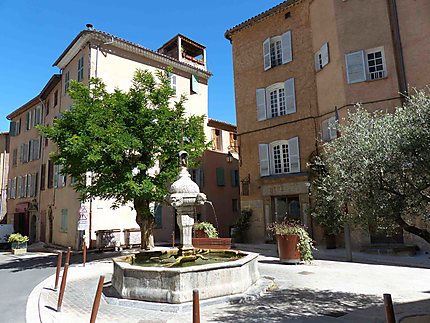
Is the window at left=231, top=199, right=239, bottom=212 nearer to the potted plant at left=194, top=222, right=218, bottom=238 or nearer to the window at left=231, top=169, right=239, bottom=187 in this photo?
the window at left=231, top=169, right=239, bottom=187

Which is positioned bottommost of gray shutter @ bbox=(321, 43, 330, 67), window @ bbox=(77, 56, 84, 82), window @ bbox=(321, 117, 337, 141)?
window @ bbox=(321, 117, 337, 141)

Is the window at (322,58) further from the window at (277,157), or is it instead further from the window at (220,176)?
the window at (220,176)

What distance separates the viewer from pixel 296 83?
1847 centimetres

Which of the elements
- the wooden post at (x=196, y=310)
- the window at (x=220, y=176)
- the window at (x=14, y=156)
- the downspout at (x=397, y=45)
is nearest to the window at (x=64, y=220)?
the window at (x=220, y=176)

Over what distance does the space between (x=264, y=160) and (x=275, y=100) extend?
356 centimetres

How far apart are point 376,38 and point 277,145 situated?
7127 mm

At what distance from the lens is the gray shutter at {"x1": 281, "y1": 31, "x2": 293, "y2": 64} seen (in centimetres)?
1888

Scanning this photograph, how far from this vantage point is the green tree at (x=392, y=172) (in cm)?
519

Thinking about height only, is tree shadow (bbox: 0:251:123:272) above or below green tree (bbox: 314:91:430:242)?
below

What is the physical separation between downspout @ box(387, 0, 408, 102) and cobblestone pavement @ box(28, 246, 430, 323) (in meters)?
7.98

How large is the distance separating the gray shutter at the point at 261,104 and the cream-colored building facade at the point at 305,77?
58mm

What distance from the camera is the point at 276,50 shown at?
19.9 metres

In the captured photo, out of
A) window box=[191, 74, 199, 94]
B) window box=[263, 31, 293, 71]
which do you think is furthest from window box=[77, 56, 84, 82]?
window box=[263, 31, 293, 71]

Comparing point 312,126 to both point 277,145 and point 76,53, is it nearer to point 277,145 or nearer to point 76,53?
point 277,145
